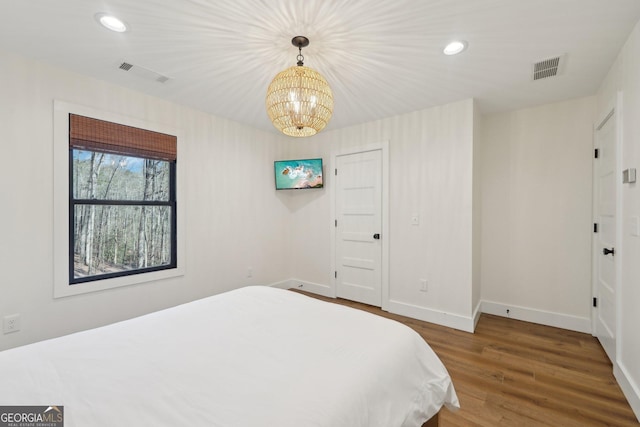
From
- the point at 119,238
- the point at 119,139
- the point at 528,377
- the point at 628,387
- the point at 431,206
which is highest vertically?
the point at 119,139

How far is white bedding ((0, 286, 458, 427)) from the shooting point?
885mm

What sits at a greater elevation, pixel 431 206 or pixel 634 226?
pixel 431 206

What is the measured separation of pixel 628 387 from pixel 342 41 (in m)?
3.05

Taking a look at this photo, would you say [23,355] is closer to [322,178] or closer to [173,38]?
[173,38]

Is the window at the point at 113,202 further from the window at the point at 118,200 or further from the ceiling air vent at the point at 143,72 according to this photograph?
the ceiling air vent at the point at 143,72

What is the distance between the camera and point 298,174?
4156mm

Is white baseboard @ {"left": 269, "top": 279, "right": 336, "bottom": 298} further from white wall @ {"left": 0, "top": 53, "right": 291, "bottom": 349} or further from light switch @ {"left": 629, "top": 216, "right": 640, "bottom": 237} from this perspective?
light switch @ {"left": 629, "top": 216, "right": 640, "bottom": 237}

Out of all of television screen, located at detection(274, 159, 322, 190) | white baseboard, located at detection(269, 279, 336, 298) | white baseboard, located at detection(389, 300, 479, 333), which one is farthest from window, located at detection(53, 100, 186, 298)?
white baseboard, located at detection(389, 300, 479, 333)

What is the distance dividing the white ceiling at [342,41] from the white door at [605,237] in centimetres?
60

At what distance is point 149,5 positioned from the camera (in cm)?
164

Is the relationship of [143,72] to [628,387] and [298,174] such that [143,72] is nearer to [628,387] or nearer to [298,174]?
[298,174]

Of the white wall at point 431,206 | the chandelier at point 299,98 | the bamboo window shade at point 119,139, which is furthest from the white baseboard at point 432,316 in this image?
the bamboo window shade at point 119,139

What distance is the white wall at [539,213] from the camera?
2.96m

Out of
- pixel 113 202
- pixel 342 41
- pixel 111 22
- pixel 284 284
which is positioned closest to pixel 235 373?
pixel 342 41
